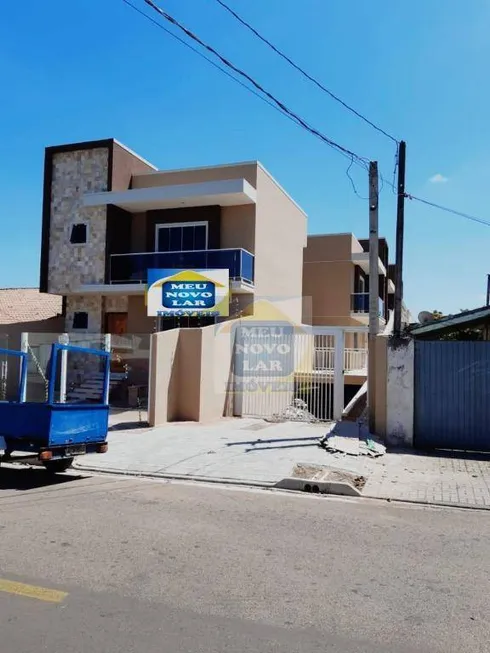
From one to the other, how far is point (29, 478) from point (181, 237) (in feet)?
43.5

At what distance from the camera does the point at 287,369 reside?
1609 cm

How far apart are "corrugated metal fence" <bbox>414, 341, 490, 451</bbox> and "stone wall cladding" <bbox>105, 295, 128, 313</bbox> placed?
1222cm

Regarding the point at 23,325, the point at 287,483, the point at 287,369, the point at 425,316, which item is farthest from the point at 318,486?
the point at 23,325

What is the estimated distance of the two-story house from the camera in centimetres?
1898

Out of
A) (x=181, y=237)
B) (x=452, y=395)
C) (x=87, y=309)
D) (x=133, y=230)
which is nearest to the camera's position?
(x=452, y=395)

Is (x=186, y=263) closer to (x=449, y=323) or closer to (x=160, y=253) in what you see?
(x=160, y=253)

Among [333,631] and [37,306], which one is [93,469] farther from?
[37,306]

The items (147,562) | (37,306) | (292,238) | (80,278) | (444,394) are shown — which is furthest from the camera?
(37,306)

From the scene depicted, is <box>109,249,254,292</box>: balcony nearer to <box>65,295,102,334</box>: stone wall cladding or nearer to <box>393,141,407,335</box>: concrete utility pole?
<box>65,295,102,334</box>: stone wall cladding

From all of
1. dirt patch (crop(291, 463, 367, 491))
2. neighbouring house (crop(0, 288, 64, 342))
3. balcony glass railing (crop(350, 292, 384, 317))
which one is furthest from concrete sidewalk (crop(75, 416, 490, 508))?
balcony glass railing (crop(350, 292, 384, 317))

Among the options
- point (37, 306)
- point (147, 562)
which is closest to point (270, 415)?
point (147, 562)

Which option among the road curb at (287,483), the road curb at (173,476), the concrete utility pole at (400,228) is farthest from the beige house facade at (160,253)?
the road curb at (287,483)

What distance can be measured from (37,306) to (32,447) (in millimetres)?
21313

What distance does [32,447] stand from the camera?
24.4ft
